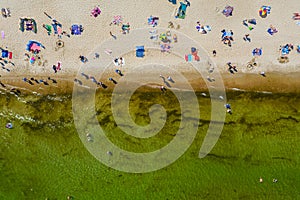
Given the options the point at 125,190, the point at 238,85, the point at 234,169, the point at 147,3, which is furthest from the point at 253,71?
the point at 125,190

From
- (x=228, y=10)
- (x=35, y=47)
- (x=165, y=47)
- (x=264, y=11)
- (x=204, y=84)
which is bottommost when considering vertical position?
(x=204, y=84)

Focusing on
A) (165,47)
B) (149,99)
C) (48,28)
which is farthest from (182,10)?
(48,28)

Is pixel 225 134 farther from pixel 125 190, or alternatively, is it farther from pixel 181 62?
pixel 125 190

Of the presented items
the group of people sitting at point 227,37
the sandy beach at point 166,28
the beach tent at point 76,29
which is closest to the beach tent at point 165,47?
the sandy beach at point 166,28

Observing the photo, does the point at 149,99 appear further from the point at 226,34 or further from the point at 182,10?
the point at 226,34

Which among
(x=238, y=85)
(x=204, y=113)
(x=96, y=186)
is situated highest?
(x=238, y=85)

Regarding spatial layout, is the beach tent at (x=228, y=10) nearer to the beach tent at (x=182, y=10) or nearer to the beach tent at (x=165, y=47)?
the beach tent at (x=182, y=10)
